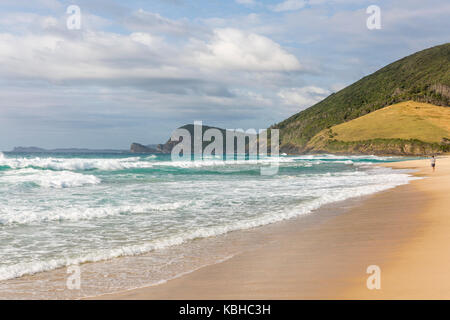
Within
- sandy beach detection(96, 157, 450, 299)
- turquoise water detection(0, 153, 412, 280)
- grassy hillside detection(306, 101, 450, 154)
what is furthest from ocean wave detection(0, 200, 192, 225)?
grassy hillside detection(306, 101, 450, 154)

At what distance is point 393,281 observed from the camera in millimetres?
4840

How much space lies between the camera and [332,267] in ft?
19.2

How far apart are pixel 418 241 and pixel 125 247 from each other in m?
5.84

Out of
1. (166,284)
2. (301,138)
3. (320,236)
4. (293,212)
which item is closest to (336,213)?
(293,212)

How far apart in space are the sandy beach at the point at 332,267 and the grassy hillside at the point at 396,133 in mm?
121344

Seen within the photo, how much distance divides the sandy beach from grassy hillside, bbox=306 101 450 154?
121344 millimetres

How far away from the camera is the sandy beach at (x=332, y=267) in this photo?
468cm

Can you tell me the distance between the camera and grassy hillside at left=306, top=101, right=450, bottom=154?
119613mm

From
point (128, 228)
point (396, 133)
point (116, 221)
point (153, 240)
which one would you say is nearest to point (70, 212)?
point (116, 221)

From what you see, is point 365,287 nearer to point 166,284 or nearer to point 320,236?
point 166,284

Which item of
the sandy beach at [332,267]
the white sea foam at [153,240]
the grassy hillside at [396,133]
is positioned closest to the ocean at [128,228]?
the white sea foam at [153,240]

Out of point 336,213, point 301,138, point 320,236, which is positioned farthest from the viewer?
point 301,138

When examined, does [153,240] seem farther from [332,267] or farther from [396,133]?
[396,133]

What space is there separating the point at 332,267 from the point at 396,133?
452 feet
